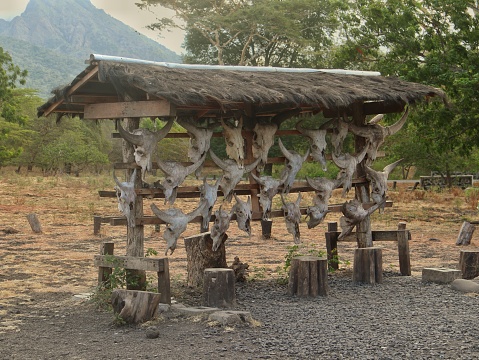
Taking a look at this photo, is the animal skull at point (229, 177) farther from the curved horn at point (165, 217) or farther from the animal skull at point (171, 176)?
the curved horn at point (165, 217)

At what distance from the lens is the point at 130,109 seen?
9531 mm

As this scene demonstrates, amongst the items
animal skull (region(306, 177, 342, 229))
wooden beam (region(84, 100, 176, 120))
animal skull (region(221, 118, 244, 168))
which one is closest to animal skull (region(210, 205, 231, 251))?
animal skull (region(221, 118, 244, 168))

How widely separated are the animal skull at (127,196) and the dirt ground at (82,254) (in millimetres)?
1282

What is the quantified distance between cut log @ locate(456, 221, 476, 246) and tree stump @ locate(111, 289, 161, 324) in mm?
10250

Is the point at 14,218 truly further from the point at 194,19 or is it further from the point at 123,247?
the point at 194,19

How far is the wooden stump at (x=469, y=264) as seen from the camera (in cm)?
1144

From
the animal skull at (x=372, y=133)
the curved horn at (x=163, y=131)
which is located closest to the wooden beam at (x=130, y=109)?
the curved horn at (x=163, y=131)

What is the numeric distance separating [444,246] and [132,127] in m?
9.59

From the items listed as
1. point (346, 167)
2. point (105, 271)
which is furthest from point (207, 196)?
point (346, 167)

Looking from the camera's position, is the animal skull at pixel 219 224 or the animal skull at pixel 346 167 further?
the animal skull at pixel 346 167

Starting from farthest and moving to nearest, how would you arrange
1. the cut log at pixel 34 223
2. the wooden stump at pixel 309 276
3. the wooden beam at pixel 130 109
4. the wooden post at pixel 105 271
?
the cut log at pixel 34 223, the wooden stump at pixel 309 276, the wooden post at pixel 105 271, the wooden beam at pixel 130 109

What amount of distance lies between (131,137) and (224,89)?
4.31 feet

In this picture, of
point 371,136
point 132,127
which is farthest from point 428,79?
point 132,127

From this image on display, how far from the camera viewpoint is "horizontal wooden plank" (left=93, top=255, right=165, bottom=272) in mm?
9266
